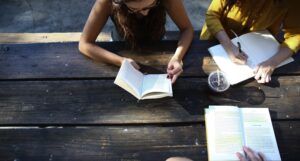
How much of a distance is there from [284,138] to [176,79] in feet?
1.81

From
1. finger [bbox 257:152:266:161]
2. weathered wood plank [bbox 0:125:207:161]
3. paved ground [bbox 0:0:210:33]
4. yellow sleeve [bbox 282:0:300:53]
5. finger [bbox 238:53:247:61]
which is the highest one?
yellow sleeve [bbox 282:0:300:53]

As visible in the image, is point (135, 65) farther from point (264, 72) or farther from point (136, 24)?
point (264, 72)

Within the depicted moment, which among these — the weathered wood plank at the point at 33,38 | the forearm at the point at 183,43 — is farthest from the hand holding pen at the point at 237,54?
the weathered wood plank at the point at 33,38

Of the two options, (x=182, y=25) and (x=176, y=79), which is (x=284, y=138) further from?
(x=182, y=25)

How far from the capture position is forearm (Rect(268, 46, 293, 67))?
1.84 metres

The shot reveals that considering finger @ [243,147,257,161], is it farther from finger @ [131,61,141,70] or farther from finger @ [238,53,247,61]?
finger @ [131,61,141,70]

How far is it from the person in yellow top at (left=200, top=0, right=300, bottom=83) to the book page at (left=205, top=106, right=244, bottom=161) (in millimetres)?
346

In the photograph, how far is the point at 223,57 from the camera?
1.89 m

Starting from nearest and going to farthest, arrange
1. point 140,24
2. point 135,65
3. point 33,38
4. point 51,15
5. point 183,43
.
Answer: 1. point 135,65
2. point 183,43
3. point 140,24
4. point 33,38
5. point 51,15

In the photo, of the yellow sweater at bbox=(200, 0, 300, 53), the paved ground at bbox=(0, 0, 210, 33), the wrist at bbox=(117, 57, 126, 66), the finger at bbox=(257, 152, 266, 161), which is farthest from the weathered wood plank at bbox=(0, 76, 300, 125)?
the paved ground at bbox=(0, 0, 210, 33)

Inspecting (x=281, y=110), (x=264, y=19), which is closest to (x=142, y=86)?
(x=281, y=110)

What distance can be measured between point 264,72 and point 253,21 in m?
0.42

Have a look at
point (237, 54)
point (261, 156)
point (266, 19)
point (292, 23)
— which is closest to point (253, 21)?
point (266, 19)

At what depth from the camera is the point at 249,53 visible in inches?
75.0
